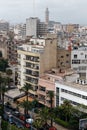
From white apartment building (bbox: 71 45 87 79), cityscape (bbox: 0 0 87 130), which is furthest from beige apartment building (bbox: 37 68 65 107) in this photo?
white apartment building (bbox: 71 45 87 79)

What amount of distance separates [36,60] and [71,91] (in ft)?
36.6

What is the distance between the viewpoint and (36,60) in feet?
194

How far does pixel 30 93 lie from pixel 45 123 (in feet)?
55.7

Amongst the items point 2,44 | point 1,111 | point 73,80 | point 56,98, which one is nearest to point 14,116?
point 1,111

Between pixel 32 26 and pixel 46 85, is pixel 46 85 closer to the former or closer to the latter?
pixel 46 85

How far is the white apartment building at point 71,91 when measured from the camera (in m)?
48.2

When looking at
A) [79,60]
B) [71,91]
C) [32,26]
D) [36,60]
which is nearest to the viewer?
[71,91]

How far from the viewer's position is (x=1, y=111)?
50094 mm

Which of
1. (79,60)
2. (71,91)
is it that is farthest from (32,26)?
(71,91)

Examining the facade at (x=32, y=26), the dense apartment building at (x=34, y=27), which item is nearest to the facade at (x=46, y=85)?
the dense apartment building at (x=34, y=27)

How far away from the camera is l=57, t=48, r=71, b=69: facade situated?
212 ft

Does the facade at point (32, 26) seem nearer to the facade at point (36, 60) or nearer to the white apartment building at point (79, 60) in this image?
the white apartment building at point (79, 60)

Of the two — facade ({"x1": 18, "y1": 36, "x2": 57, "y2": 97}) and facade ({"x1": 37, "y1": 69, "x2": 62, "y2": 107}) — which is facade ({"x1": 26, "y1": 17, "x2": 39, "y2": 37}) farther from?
facade ({"x1": 37, "y1": 69, "x2": 62, "y2": 107})

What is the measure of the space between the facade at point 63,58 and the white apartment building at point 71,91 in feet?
32.3
